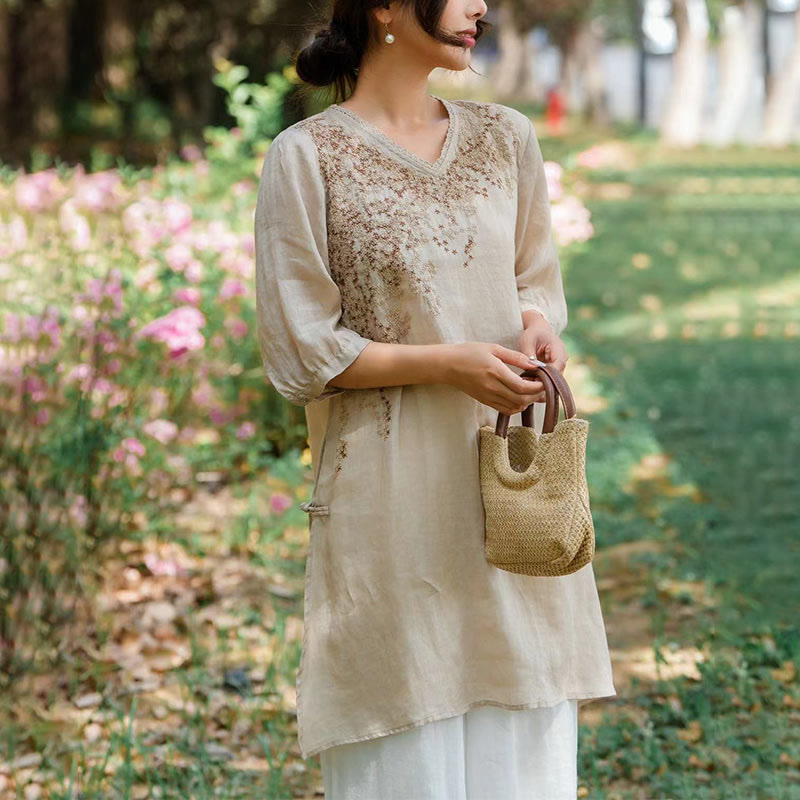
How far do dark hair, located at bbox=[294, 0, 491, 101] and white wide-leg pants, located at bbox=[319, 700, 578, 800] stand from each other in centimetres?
103

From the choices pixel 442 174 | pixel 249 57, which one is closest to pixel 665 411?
pixel 442 174

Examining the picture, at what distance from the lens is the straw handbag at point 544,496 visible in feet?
6.68

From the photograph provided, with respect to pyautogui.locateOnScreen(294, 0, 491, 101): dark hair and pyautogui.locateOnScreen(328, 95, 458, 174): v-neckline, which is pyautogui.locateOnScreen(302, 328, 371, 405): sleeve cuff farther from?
pyautogui.locateOnScreen(294, 0, 491, 101): dark hair

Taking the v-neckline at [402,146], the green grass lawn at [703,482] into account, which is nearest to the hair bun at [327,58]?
the v-neckline at [402,146]

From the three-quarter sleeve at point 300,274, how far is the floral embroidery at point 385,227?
0.03 m

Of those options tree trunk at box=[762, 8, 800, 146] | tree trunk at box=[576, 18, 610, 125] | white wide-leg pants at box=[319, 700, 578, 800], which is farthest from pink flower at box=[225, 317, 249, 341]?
tree trunk at box=[576, 18, 610, 125]

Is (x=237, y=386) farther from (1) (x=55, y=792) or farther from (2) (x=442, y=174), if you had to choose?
(2) (x=442, y=174)

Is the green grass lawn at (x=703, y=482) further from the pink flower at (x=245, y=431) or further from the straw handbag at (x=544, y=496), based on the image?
the straw handbag at (x=544, y=496)

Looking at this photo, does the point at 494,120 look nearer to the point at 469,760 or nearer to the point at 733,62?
the point at 469,760

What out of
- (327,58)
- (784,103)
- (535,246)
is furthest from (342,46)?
(784,103)

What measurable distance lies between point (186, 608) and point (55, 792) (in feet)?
4.31

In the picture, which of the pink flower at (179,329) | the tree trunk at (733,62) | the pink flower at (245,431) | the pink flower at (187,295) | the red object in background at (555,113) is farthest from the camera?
the red object in background at (555,113)

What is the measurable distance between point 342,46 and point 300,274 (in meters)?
0.39

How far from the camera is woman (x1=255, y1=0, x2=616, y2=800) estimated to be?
2.15 m
